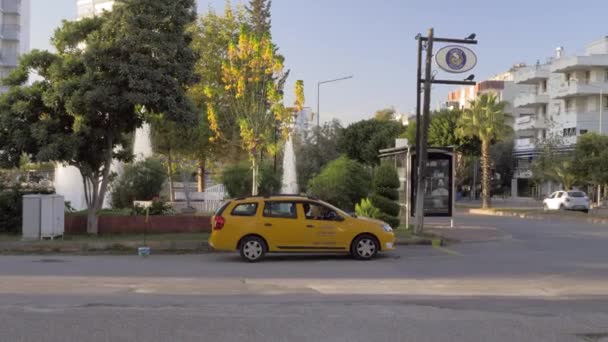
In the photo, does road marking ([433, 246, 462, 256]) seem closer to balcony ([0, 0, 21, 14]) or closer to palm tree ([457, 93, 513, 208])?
palm tree ([457, 93, 513, 208])

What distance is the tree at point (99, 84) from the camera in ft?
60.2

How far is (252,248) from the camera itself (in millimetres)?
15969

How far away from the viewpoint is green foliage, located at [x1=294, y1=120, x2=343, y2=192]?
43.7 metres

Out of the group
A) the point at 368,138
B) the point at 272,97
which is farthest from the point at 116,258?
the point at 368,138

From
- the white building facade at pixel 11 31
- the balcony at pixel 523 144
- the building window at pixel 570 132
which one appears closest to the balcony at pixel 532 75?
the balcony at pixel 523 144

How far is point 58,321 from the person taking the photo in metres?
8.48

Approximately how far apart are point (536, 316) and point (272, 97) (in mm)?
18055

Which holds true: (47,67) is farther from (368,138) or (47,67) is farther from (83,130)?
(368,138)

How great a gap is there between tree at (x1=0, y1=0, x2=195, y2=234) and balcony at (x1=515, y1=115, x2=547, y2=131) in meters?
60.7

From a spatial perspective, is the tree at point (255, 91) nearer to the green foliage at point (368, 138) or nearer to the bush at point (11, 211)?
the bush at point (11, 211)

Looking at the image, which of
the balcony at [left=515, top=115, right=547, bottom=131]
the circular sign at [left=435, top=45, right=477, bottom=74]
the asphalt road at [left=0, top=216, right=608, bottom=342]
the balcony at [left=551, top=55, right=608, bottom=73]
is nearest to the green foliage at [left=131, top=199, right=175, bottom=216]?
the asphalt road at [left=0, top=216, right=608, bottom=342]

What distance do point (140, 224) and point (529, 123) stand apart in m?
64.2

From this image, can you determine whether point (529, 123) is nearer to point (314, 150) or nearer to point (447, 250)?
point (314, 150)

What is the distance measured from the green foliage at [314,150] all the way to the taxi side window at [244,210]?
996 inches
